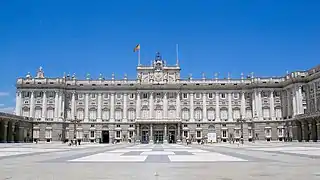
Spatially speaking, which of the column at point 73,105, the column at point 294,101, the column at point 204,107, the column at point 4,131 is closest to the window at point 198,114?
the column at point 204,107

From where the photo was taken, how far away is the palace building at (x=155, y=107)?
9188cm

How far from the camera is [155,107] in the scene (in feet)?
312

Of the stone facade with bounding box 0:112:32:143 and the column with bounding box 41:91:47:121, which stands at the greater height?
the column with bounding box 41:91:47:121

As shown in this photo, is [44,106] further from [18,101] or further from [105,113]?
[105,113]

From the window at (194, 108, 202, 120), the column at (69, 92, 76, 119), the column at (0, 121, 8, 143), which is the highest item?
the column at (69, 92, 76, 119)

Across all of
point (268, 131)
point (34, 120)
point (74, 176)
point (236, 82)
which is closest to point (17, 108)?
point (34, 120)

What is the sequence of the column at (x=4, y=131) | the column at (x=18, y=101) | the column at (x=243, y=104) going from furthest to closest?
the column at (x=243, y=104), the column at (x=18, y=101), the column at (x=4, y=131)

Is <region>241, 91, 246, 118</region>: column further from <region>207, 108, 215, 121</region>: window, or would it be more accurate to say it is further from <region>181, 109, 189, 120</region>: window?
<region>181, 109, 189, 120</region>: window

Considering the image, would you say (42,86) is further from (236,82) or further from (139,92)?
(236,82)

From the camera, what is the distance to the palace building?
301ft

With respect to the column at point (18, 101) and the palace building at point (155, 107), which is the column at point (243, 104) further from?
the column at point (18, 101)

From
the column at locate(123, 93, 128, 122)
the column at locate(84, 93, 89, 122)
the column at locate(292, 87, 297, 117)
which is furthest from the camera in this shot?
the column at locate(123, 93, 128, 122)

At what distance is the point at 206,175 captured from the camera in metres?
11.3

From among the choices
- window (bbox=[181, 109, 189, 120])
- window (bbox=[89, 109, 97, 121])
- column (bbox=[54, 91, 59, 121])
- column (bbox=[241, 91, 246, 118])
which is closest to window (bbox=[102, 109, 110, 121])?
window (bbox=[89, 109, 97, 121])
